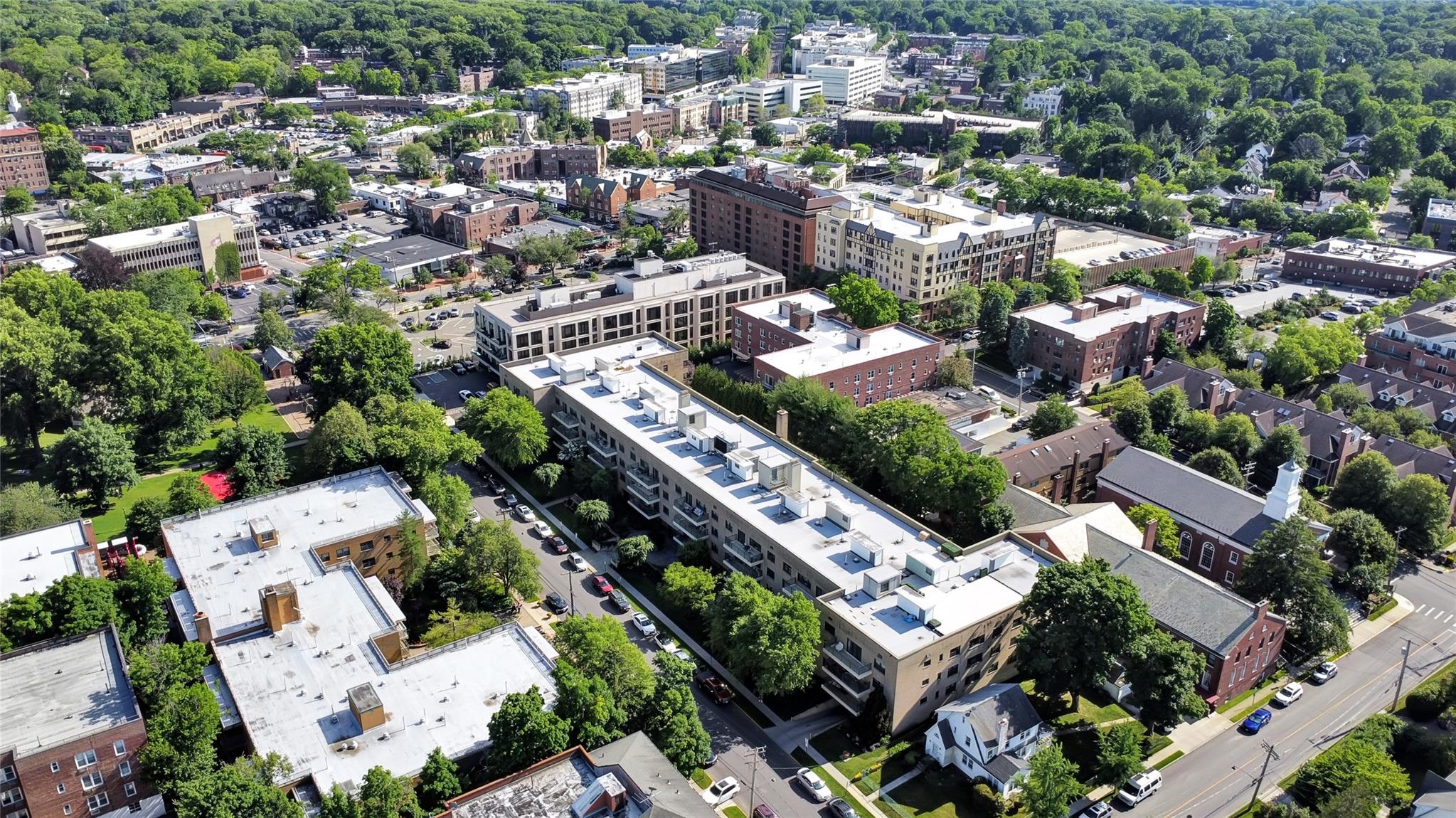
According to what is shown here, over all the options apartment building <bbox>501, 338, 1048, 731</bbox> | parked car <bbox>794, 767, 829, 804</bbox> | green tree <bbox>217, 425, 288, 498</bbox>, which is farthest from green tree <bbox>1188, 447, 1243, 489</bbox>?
green tree <bbox>217, 425, 288, 498</bbox>

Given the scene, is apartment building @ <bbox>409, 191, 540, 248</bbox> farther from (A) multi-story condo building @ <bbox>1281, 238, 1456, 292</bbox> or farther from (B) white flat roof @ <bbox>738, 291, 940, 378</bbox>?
(A) multi-story condo building @ <bbox>1281, 238, 1456, 292</bbox>

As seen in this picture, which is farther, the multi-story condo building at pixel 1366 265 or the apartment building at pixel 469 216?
the apartment building at pixel 469 216

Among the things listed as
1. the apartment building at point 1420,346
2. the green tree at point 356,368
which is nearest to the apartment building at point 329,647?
the green tree at point 356,368

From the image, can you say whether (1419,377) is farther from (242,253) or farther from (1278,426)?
(242,253)

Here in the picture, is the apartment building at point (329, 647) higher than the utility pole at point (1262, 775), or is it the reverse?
the apartment building at point (329, 647)

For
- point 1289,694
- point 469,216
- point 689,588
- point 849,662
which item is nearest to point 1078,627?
point 849,662

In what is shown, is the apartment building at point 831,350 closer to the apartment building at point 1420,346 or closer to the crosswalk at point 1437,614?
the apartment building at point 1420,346
